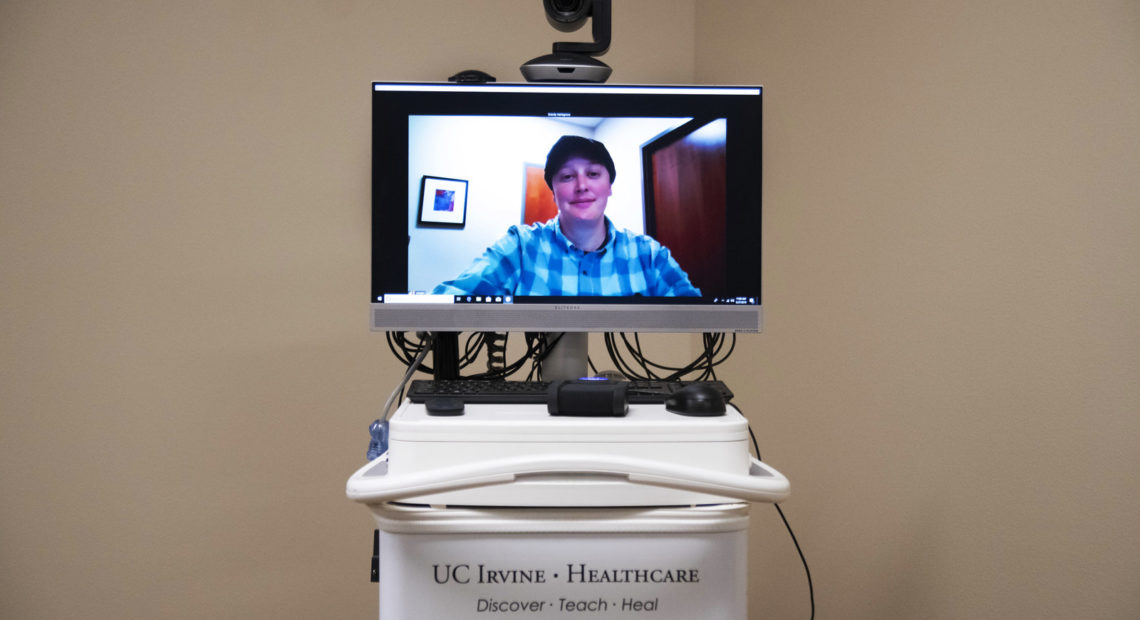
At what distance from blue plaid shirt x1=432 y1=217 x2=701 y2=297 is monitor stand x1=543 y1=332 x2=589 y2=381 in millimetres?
118

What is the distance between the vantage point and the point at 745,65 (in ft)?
7.49

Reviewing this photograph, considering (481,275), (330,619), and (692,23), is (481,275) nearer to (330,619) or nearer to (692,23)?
(330,619)

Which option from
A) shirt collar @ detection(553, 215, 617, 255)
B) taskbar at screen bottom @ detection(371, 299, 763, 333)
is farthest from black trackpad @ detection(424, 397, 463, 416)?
shirt collar @ detection(553, 215, 617, 255)

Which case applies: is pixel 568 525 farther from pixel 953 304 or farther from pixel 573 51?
pixel 953 304

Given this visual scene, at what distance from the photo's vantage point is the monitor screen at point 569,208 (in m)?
1.23

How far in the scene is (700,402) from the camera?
998mm

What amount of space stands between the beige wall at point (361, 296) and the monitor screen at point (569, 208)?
515mm

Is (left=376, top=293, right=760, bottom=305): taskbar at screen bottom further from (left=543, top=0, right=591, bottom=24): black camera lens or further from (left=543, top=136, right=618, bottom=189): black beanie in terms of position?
(left=543, top=0, right=591, bottom=24): black camera lens

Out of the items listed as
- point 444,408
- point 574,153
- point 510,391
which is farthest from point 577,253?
point 444,408

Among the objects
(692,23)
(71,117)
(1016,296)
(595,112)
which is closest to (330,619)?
(71,117)

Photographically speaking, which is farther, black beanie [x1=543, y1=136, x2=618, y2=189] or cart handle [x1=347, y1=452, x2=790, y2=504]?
black beanie [x1=543, y1=136, x2=618, y2=189]

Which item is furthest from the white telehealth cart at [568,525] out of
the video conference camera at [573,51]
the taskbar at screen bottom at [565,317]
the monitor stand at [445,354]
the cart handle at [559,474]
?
the video conference camera at [573,51]

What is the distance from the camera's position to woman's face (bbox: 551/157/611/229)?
125cm

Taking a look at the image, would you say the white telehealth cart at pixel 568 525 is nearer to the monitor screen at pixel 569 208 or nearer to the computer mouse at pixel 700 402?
the computer mouse at pixel 700 402
